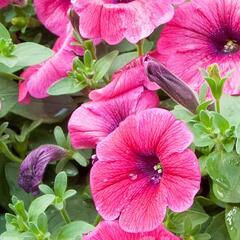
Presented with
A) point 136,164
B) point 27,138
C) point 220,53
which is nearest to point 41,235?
point 136,164

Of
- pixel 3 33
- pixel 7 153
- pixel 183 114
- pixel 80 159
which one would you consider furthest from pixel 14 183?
pixel 183 114

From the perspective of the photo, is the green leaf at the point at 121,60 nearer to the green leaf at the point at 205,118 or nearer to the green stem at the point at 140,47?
the green stem at the point at 140,47

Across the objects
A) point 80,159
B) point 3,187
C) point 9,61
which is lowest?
point 3,187

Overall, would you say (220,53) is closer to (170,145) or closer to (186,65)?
(186,65)

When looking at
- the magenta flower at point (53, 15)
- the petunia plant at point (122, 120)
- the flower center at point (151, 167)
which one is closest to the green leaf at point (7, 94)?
the petunia plant at point (122, 120)

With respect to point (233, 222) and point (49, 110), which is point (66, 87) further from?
point (233, 222)
